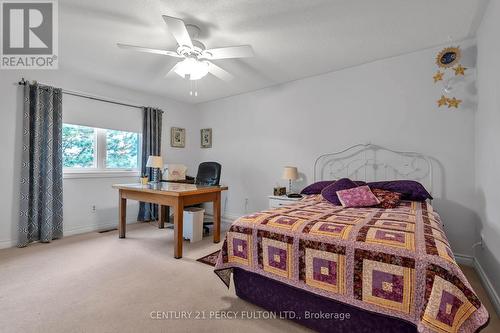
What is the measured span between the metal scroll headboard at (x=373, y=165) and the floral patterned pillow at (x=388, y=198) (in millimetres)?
568

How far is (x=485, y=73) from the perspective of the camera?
2.25 metres

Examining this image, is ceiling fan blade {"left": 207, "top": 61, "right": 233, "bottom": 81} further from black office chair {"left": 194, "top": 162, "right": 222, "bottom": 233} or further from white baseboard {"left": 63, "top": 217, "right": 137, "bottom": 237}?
white baseboard {"left": 63, "top": 217, "right": 137, "bottom": 237}

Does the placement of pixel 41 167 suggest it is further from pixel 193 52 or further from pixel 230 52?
pixel 230 52

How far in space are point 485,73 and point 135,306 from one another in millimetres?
3648

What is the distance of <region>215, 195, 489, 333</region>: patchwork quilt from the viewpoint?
114cm

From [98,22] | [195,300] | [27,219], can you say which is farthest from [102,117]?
[195,300]

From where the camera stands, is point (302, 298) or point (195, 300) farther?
point (195, 300)

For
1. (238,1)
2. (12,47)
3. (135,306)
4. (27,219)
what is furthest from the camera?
(27,219)

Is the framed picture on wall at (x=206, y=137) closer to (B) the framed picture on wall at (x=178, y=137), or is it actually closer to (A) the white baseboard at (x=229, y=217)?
(B) the framed picture on wall at (x=178, y=137)

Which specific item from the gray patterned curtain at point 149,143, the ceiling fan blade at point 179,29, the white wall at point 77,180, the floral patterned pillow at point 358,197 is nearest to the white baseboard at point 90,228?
the white wall at point 77,180

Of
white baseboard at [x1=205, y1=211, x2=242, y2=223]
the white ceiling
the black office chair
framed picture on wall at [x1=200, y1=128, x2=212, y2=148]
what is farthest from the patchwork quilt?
framed picture on wall at [x1=200, y1=128, x2=212, y2=148]

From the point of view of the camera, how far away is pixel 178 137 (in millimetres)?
5125

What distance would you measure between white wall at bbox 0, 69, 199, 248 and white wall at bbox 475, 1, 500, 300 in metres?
4.60

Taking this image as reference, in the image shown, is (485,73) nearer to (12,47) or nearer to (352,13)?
(352,13)
